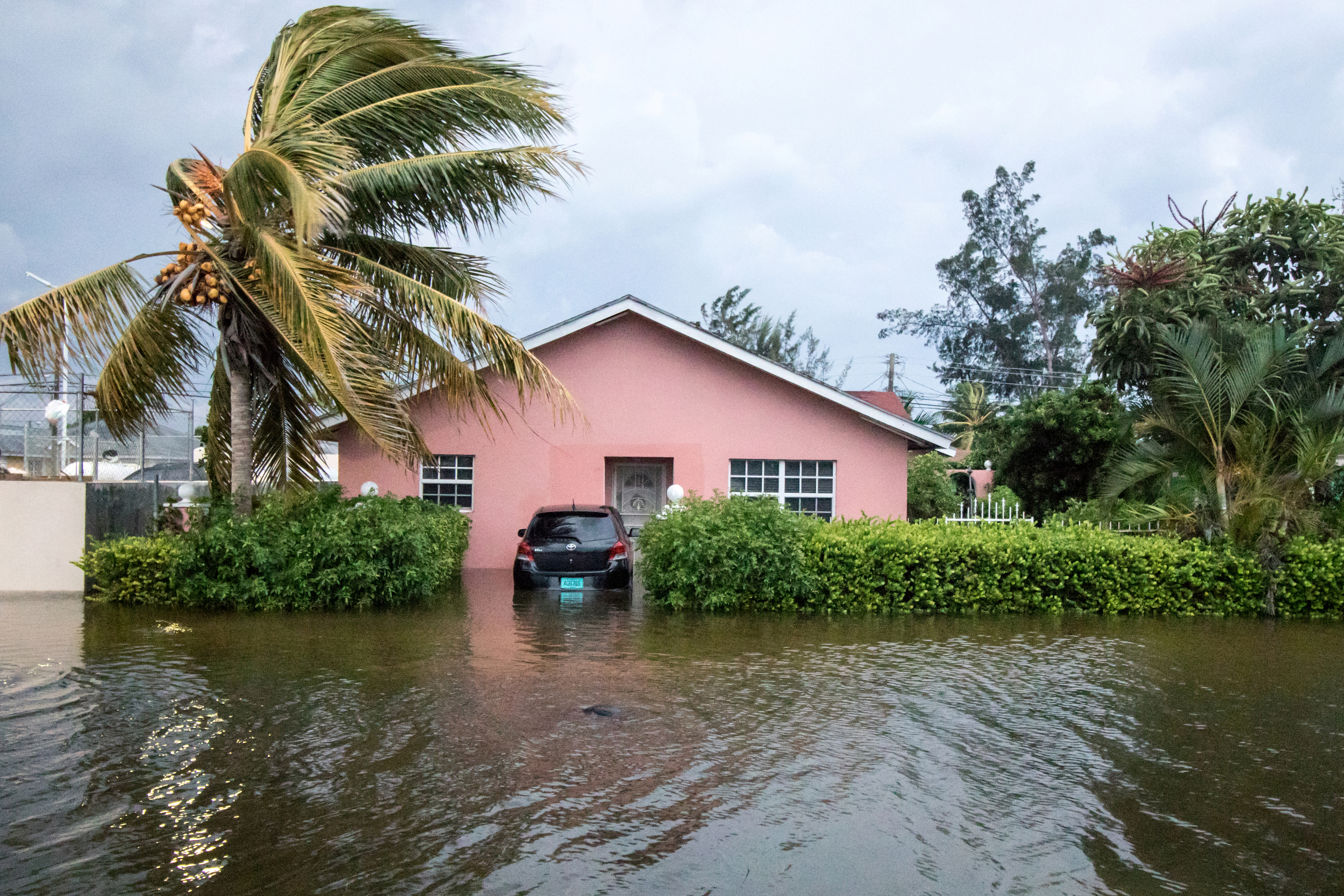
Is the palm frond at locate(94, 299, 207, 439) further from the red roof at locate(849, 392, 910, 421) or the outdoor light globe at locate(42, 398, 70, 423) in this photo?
the red roof at locate(849, 392, 910, 421)

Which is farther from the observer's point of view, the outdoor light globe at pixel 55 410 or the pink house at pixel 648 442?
the pink house at pixel 648 442

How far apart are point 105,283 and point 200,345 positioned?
1.72 metres

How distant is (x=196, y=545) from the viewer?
12.9 meters

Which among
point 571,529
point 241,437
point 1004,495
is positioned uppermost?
point 241,437

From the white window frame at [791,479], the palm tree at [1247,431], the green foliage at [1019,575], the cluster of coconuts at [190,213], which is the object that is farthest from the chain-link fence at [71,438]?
the palm tree at [1247,431]

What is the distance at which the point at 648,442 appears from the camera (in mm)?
18609

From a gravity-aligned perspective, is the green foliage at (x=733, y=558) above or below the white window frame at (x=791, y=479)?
below

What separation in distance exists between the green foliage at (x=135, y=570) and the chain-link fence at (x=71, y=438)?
1.85m

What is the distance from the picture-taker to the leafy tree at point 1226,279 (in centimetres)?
1828

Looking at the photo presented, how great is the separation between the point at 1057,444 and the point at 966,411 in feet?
79.7

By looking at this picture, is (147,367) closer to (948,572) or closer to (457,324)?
(457,324)

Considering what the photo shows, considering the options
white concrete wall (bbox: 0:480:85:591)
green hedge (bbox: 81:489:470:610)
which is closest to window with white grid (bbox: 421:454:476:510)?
green hedge (bbox: 81:489:470:610)

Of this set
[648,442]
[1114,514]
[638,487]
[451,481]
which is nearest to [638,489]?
[638,487]

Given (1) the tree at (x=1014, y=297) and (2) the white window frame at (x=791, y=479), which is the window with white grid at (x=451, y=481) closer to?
(2) the white window frame at (x=791, y=479)
